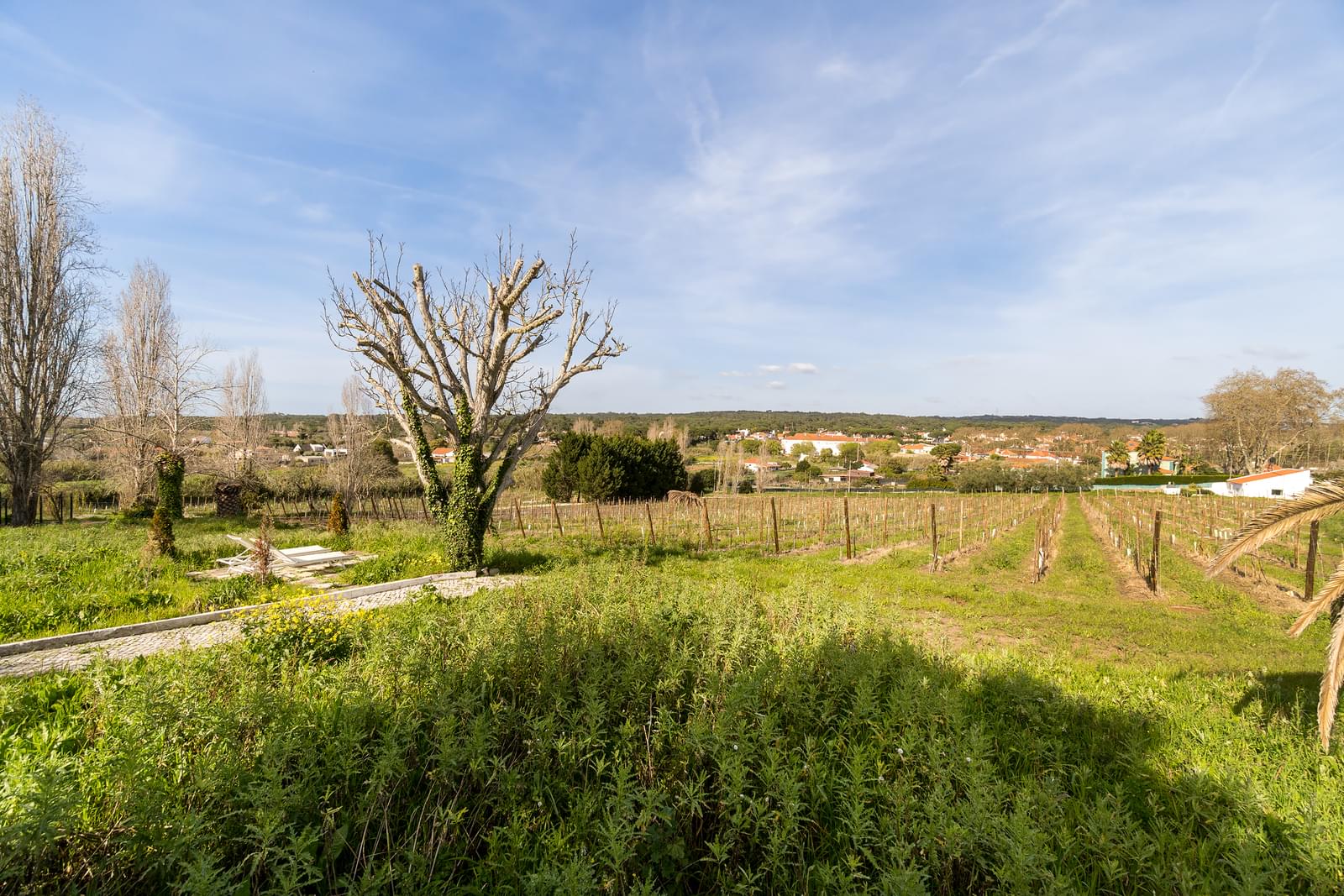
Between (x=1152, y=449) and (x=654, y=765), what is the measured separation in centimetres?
9134

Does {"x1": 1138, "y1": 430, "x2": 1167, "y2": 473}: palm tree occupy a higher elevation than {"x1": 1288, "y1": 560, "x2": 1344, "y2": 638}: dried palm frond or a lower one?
lower

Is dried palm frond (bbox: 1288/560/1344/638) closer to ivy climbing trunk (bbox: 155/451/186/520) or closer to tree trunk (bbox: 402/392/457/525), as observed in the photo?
tree trunk (bbox: 402/392/457/525)

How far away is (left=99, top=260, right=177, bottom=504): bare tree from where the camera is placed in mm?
21694

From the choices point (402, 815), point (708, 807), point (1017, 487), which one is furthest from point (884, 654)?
point (1017, 487)

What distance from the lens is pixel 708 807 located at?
2.78m

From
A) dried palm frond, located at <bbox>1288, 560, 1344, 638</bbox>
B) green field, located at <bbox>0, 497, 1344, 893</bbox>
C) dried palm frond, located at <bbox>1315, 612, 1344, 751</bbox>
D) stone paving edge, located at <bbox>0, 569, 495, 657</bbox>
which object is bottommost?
stone paving edge, located at <bbox>0, 569, 495, 657</bbox>

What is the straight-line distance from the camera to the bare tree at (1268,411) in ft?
148

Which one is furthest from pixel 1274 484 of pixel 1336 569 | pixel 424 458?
pixel 424 458

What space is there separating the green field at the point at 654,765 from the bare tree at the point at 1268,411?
59.0 metres

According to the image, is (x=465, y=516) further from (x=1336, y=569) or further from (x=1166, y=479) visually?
(x=1166, y=479)

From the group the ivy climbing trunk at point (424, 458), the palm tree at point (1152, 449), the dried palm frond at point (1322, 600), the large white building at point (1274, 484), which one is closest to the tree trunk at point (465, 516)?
the ivy climbing trunk at point (424, 458)

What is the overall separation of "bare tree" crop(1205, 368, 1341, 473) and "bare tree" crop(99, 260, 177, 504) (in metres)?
72.5

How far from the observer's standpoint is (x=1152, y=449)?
2800 inches

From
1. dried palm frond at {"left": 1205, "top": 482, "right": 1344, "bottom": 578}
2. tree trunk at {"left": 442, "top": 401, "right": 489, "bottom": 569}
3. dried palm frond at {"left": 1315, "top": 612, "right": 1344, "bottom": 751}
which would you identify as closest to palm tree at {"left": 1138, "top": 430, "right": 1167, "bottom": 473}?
tree trunk at {"left": 442, "top": 401, "right": 489, "bottom": 569}
